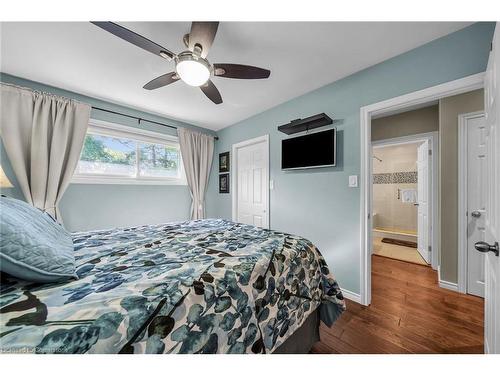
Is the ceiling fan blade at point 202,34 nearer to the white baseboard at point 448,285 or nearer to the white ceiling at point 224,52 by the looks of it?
the white ceiling at point 224,52

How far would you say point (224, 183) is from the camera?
12.2 feet

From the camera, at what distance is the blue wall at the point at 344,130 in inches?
59.8

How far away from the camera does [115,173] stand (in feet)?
9.32

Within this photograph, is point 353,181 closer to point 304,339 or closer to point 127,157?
point 304,339

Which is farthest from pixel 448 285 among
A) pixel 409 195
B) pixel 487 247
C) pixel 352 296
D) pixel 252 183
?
pixel 409 195

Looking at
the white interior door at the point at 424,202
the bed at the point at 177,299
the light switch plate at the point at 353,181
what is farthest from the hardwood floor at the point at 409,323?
the light switch plate at the point at 353,181

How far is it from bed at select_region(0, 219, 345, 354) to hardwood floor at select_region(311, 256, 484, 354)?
334 millimetres

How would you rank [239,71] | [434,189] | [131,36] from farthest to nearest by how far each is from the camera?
[434,189] → [239,71] → [131,36]

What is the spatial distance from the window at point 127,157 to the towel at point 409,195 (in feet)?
16.2

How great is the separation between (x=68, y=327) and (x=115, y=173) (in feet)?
9.26

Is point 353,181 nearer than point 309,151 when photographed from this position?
Yes

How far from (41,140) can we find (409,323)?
407 centimetres
